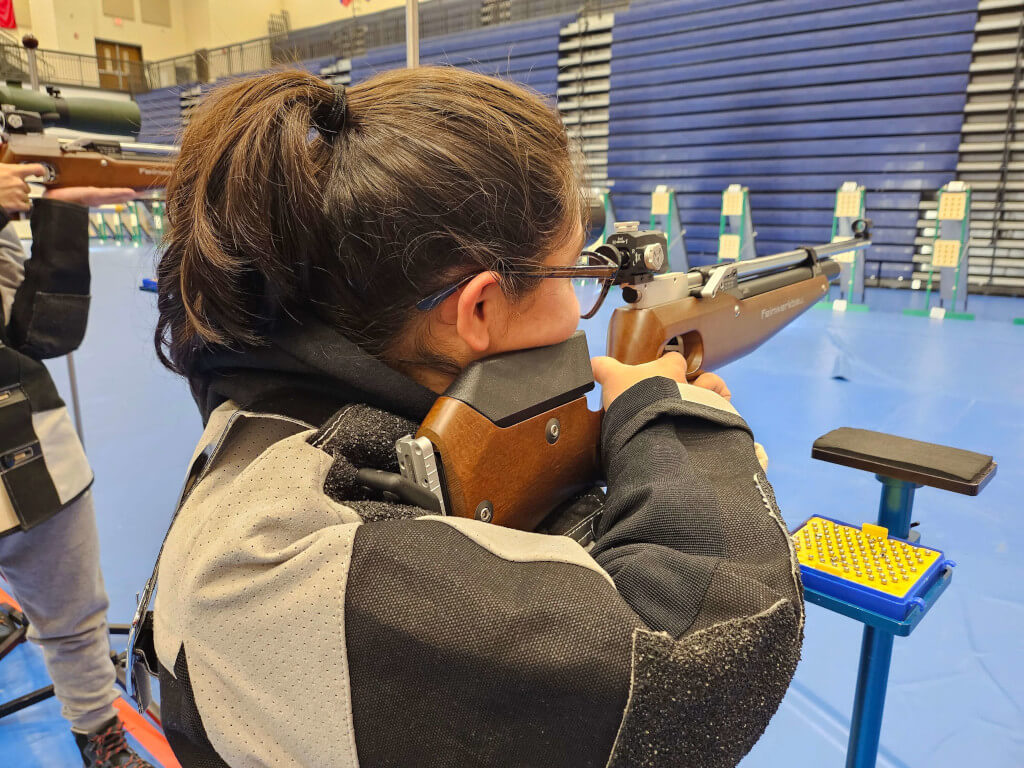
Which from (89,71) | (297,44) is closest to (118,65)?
(89,71)

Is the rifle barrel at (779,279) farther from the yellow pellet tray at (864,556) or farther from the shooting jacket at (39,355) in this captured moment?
the shooting jacket at (39,355)

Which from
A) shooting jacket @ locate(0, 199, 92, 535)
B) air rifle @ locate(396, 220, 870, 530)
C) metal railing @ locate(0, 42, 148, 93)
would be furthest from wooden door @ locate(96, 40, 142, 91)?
air rifle @ locate(396, 220, 870, 530)

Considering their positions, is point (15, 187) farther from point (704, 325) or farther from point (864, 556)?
point (864, 556)

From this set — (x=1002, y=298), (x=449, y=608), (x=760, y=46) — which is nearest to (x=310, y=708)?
(x=449, y=608)

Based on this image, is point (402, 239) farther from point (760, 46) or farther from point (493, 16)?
point (493, 16)

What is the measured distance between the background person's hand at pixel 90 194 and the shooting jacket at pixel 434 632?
4.32 feet

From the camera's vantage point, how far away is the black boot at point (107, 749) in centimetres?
117

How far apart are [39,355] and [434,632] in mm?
1148

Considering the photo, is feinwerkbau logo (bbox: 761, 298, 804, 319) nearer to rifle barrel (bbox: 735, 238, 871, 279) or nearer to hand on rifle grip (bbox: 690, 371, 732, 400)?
rifle barrel (bbox: 735, 238, 871, 279)

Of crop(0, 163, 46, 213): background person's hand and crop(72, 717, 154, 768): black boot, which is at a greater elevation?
crop(0, 163, 46, 213): background person's hand

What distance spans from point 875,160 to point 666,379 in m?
6.18

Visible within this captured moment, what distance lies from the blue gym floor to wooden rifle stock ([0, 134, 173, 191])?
200 millimetres

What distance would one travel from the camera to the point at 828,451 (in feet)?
2.71

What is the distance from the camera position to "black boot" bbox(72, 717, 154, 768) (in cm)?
117
